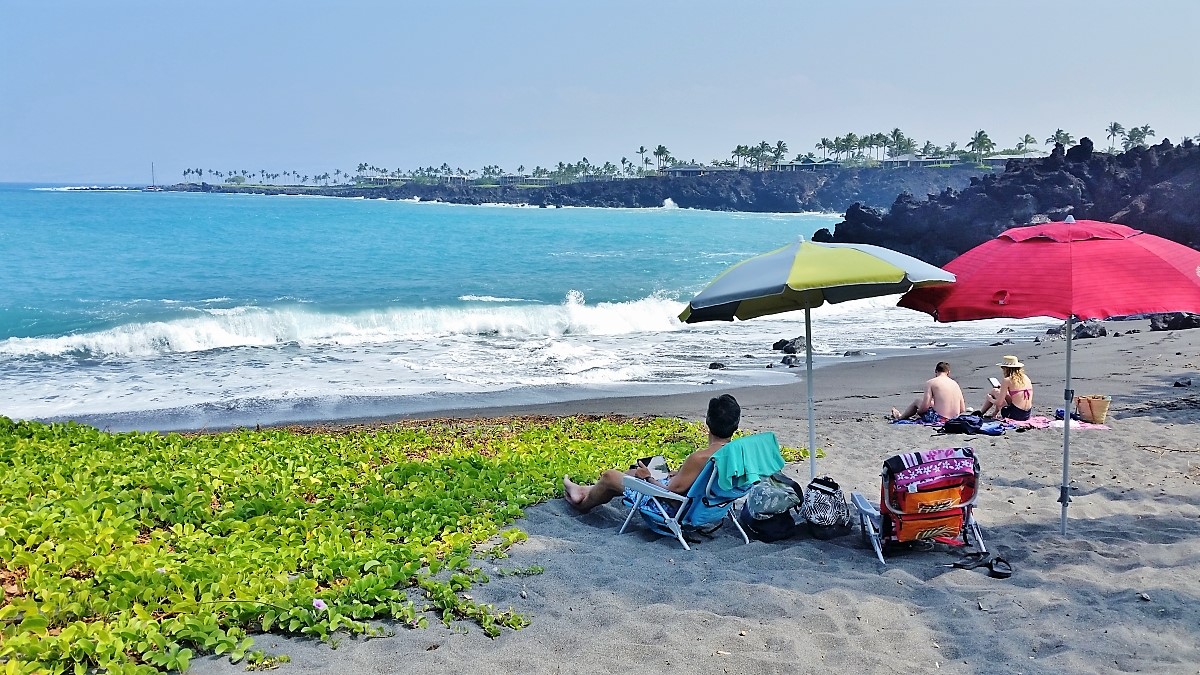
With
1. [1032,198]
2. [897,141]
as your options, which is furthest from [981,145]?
[1032,198]

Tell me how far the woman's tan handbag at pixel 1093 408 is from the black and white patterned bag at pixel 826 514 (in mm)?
5526

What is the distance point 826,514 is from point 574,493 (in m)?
1.94

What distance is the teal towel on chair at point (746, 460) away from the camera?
5.96 m

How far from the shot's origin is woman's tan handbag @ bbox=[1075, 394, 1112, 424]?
398 inches

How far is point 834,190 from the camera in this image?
563 feet

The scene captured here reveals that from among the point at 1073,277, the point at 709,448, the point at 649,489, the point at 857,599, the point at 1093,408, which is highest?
the point at 1073,277

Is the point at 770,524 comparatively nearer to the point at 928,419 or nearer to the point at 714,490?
the point at 714,490

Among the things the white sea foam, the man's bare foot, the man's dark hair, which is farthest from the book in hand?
the white sea foam

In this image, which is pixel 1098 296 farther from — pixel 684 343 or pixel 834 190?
pixel 834 190

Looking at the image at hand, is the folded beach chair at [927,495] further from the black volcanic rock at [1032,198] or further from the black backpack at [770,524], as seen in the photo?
the black volcanic rock at [1032,198]

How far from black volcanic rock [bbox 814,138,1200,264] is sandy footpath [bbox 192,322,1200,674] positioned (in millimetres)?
42162

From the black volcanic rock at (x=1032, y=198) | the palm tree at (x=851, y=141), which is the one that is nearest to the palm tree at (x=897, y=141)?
the palm tree at (x=851, y=141)

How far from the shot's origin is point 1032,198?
161ft

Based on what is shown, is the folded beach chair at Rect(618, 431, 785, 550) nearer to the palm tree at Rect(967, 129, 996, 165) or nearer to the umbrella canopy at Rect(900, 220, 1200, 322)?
the umbrella canopy at Rect(900, 220, 1200, 322)
